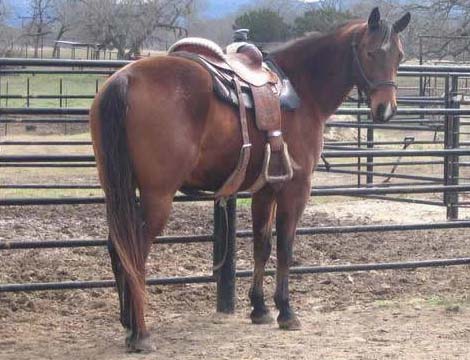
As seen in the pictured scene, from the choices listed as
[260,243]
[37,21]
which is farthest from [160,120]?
[37,21]

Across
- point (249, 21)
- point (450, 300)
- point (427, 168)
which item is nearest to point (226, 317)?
point (450, 300)

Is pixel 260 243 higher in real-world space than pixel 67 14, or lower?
lower

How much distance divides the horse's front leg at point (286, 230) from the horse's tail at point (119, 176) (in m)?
0.99

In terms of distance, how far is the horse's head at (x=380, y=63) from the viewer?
471 centimetres

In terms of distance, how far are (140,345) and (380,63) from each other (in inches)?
81.1

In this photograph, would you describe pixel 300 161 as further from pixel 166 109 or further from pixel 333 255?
pixel 333 255

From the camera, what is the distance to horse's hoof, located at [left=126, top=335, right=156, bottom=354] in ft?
13.8

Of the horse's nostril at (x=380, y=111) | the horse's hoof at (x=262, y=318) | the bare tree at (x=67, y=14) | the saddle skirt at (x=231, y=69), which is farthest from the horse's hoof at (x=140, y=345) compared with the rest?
the bare tree at (x=67, y=14)

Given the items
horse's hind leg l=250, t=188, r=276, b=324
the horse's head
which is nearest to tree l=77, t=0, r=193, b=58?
horse's hind leg l=250, t=188, r=276, b=324

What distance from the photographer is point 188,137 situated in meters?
4.14

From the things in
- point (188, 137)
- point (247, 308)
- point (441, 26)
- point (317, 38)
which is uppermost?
point (441, 26)

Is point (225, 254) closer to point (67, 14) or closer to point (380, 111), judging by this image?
point (380, 111)

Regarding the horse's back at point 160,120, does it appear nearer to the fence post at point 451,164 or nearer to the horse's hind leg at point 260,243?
the horse's hind leg at point 260,243

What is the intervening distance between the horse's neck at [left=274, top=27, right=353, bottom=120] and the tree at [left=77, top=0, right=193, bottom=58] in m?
29.4
